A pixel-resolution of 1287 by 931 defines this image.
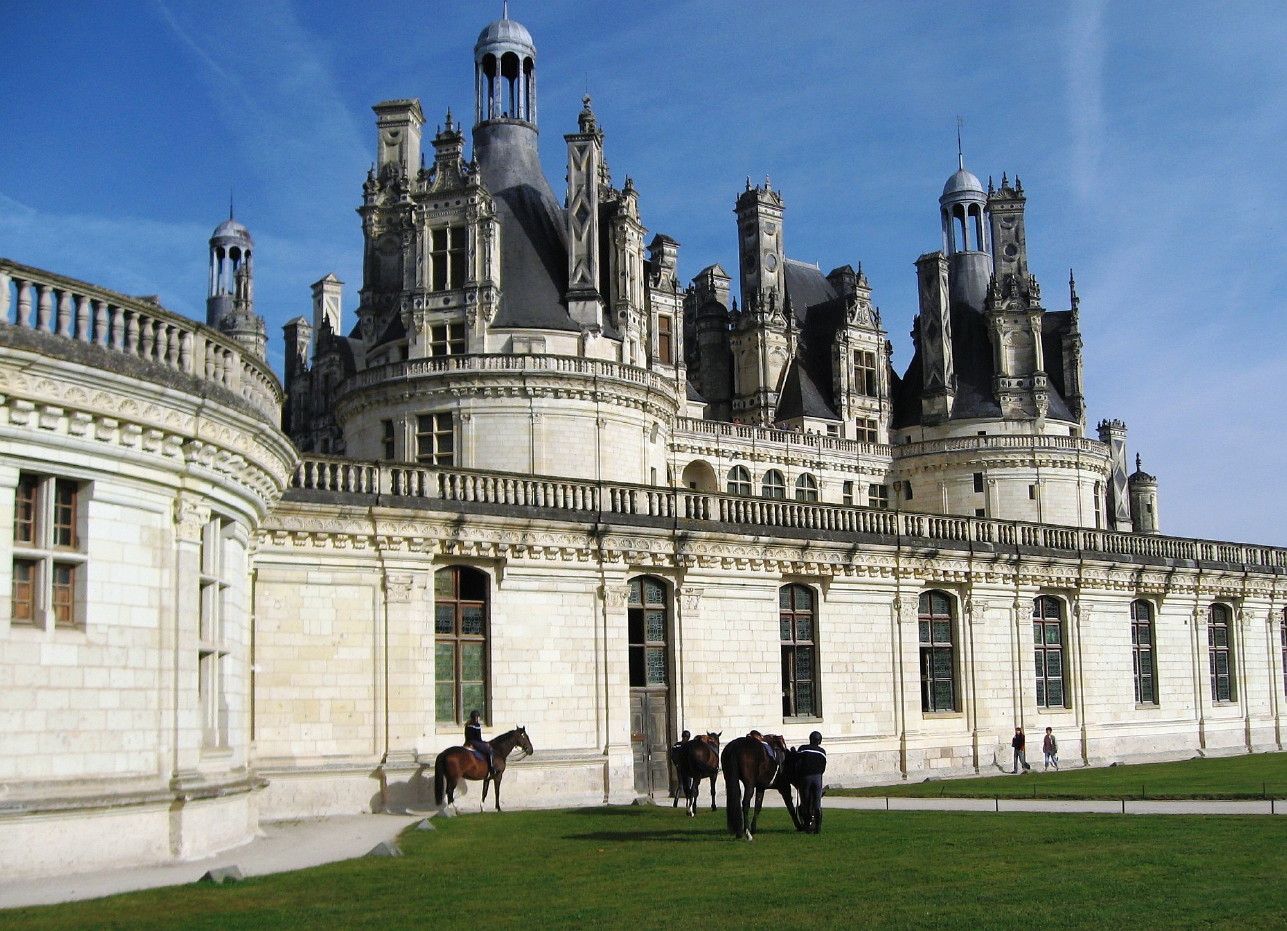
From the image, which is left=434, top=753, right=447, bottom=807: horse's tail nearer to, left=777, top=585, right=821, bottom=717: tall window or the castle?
the castle

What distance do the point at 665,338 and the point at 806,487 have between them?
918 cm

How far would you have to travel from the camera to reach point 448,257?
4506cm

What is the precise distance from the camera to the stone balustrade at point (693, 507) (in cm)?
2475

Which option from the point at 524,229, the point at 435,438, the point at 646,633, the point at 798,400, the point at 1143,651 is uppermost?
the point at 524,229

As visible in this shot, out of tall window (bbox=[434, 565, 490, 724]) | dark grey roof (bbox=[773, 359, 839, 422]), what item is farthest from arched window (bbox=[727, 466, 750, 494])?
tall window (bbox=[434, 565, 490, 724])

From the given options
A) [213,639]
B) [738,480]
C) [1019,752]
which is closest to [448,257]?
[738,480]

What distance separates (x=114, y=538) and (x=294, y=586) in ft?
26.4

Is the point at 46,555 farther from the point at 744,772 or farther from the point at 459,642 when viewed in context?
the point at 459,642

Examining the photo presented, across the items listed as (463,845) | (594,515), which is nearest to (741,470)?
(594,515)

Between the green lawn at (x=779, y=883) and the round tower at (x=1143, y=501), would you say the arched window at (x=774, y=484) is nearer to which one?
the green lawn at (x=779, y=883)

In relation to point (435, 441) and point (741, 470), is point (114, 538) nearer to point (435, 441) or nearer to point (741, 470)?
point (435, 441)

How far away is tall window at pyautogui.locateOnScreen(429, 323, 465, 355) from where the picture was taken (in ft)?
145

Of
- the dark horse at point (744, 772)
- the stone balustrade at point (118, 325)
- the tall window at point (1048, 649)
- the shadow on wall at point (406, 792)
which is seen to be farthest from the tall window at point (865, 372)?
the stone balustrade at point (118, 325)

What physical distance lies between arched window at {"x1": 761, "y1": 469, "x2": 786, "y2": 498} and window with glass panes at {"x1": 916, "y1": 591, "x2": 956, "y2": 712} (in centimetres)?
2375
